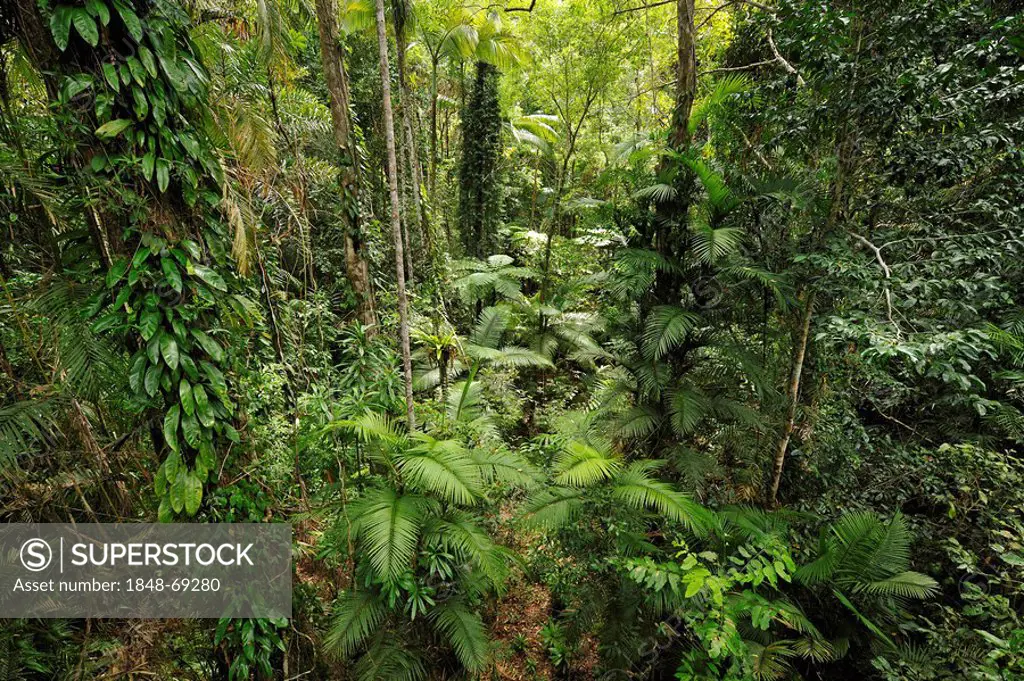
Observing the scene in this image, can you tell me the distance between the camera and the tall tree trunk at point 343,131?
3.78 m

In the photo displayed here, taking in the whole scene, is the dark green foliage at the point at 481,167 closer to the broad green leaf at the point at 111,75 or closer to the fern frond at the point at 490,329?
the fern frond at the point at 490,329

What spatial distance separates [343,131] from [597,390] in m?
3.62

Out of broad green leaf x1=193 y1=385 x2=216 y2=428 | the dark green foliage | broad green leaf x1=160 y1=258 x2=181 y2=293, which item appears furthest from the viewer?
the dark green foliage

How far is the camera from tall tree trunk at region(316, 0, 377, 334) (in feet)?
12.4

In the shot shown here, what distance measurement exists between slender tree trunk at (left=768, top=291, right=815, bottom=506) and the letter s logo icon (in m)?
4.96

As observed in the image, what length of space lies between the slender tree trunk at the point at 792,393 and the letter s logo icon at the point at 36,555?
496cm

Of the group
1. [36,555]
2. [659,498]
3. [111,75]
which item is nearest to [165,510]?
[36,555]

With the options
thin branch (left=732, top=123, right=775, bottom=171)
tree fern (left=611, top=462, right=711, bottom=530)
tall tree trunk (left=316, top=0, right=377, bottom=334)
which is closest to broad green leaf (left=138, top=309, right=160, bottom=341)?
tall tree trunk (left=316, top=0, right=377, bottom=334)

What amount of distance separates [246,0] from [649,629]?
6.16 meters

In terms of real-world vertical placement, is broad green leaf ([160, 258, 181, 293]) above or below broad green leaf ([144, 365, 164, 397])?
above

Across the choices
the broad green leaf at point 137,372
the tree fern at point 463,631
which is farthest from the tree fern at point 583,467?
the broad green leaf at point 137,372

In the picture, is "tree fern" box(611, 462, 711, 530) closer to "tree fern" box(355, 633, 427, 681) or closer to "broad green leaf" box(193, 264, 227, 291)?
"tree fern" box(355, 633, 427, 681)

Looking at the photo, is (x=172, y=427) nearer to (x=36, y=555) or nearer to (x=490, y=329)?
(x=36, y=555)

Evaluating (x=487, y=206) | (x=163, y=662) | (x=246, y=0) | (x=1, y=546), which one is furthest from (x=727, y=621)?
(x=487, y=206)
